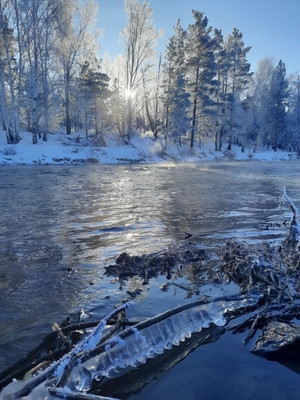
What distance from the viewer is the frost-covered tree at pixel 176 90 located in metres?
34.7

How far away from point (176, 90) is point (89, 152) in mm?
13134

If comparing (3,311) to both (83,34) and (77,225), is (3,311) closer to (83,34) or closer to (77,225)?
(77,225)

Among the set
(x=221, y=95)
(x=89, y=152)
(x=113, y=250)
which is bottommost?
(x=113, y=250)

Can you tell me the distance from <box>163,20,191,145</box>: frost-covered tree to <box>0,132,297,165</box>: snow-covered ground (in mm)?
2626

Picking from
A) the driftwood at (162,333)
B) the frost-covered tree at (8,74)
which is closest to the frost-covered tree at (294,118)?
the frost-covered tree at (8,74)

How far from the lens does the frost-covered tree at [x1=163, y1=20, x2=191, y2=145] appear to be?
114ft

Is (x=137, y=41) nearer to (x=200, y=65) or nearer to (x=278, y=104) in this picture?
(x=200, y=65)

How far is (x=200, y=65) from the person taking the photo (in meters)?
35.3

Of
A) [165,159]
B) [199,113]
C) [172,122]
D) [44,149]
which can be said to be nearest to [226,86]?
[199,113]

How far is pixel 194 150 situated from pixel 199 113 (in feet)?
15.7

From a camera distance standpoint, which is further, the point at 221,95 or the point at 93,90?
the point at 221,95

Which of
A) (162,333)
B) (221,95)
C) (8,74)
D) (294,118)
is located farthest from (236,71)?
(162,333)

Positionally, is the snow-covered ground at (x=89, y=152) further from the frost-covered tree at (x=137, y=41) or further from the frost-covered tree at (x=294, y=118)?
the frost-covered tree at (x=294, y=118)

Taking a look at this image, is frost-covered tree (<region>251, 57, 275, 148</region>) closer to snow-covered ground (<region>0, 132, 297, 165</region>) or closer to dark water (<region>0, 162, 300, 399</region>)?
snow-covered ground (<region>0, 132, 297, 165</region>)
